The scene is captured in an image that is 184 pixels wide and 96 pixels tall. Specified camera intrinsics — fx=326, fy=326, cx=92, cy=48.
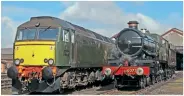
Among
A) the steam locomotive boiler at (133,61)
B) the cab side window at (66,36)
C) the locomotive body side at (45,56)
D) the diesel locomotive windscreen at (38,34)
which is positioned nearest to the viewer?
the locomotive body side at (45,56)

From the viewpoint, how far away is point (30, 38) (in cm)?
1474

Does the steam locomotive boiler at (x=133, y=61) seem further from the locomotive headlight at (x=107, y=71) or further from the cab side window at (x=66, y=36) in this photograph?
the cab side window at (x=66, y=36)

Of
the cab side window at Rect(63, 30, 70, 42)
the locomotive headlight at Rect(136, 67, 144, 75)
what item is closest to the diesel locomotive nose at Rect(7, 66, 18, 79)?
the cab side window at Rect(63, 30, 70, 42)

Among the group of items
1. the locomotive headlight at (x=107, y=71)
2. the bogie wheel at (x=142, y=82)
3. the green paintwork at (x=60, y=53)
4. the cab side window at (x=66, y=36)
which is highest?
the cab side window at (x=66, y=36)

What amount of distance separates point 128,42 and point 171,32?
5485cm

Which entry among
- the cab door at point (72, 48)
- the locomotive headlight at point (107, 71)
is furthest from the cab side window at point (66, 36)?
the locomotive headlight at point (107, 71)

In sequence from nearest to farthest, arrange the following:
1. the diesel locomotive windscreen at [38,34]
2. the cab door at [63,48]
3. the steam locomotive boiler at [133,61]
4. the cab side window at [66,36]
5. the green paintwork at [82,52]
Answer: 1. the cab door at [63,48]
2. the green paintwork at [82,52]
3. the diesel locomotive windscreen at [38,34]
4. the cab side window at [66,36]
5. the steam locomotive boiler at [133,61]

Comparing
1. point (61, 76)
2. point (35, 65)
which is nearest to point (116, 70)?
point (61, 76)

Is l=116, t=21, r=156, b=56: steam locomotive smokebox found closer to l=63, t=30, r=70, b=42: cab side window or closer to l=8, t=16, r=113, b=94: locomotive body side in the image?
l=8, t=16, r=113, b=94: locomotive body side

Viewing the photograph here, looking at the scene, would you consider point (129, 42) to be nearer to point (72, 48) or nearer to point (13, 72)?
point (72, 48)

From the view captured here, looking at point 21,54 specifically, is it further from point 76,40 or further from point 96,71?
point 96,71

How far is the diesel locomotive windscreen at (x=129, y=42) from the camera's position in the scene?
17391 mm

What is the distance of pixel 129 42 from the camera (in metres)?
17.6

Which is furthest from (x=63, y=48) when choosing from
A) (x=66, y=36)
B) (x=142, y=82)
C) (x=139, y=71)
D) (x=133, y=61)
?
(x=142, y=82)
